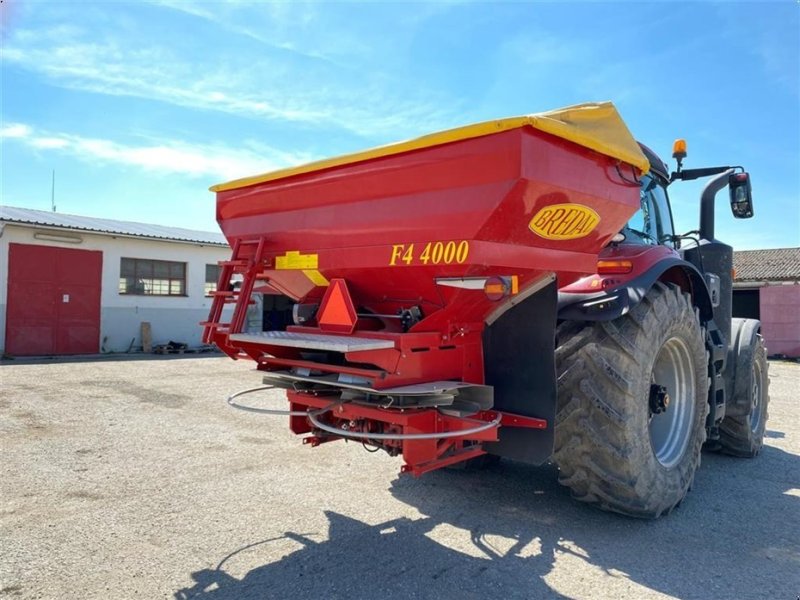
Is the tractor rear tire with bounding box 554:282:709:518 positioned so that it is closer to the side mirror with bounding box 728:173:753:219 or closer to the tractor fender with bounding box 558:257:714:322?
the tractor fender with bounding box 558:257:714:322

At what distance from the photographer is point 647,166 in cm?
340

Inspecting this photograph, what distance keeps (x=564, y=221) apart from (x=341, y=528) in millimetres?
2249

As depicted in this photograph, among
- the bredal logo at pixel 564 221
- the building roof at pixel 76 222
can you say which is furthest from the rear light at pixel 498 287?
the building roof at pixel 76 222

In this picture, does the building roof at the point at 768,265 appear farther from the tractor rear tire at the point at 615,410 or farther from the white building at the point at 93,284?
the tractor rear tire at the point at 615,410

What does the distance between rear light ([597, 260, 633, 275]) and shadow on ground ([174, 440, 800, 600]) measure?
1.60 meters

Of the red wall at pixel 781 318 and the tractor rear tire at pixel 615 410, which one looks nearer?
the tractor rear tire at pixel 615 410

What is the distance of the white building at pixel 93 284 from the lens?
1372cm

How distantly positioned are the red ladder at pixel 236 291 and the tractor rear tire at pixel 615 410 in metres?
1.99

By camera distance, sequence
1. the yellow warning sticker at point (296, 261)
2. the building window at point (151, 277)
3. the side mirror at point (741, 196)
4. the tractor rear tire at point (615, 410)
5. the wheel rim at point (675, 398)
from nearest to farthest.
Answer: the tractor rear tire at point (615, 410), the yellow warning sticker at point (296, 261), the wheel rim at point (675, 398), the side mirror at point (741, 196), the building window at point (151, 277)

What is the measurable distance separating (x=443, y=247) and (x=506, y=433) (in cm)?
135

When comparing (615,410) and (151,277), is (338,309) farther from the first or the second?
(151,277)

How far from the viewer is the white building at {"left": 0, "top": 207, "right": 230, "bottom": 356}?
13.7 m

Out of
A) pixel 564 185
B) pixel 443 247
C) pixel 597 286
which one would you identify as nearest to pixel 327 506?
pixel 443 247

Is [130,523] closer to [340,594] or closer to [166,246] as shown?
[340,594]
